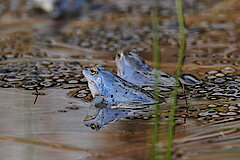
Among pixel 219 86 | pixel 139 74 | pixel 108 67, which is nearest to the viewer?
pixel 219 86

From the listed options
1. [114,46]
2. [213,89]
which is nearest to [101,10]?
[114,46]

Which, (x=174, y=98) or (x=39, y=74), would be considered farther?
(x=39, y=74)

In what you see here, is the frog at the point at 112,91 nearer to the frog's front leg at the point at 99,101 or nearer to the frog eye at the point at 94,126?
the frog's front leg at the point at 99,101

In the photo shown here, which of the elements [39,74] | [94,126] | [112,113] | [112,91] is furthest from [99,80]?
[39,74]

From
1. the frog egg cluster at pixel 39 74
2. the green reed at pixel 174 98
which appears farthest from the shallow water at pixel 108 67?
the green reed at pixel 174 98

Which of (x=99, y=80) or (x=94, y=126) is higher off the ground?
(x=99, y=80)

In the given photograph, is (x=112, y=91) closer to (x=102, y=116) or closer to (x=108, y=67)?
(x=102, y=116)
